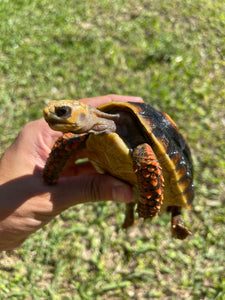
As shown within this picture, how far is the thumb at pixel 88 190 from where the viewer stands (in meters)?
2.30

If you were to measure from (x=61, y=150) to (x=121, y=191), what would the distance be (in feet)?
1.67

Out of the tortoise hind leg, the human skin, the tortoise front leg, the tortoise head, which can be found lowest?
the tortoise hind leg

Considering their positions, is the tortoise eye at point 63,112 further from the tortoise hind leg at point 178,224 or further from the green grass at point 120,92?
the green grass at point 120,92

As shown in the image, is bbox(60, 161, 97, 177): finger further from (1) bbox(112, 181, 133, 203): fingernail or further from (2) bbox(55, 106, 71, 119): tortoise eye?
(2) bbox(55, 106, 71, 119): tortoise eye

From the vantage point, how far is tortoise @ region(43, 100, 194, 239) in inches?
71.9

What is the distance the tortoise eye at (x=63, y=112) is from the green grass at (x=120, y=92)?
1698 millimetres

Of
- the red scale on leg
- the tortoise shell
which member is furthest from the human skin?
the red scale on leg

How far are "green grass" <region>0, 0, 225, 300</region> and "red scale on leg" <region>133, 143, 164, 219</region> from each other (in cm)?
129

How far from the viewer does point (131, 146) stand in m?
2.09

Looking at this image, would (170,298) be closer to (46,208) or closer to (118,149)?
(46,208)

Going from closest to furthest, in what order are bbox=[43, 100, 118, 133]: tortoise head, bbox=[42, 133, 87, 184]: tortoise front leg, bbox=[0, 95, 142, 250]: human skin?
bbox=[43, 100, 118, 133]: tortoise head < bbox=[42, 133, 87, 184]: tortoise front leg < bbox=[0, 95, 142, 250]: human skin

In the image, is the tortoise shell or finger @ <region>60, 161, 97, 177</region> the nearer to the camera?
the tortoise shell

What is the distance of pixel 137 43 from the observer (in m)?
4.77

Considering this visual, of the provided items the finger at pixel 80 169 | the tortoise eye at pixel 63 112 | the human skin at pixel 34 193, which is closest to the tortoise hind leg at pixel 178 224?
the human skin at pixel 34 193
